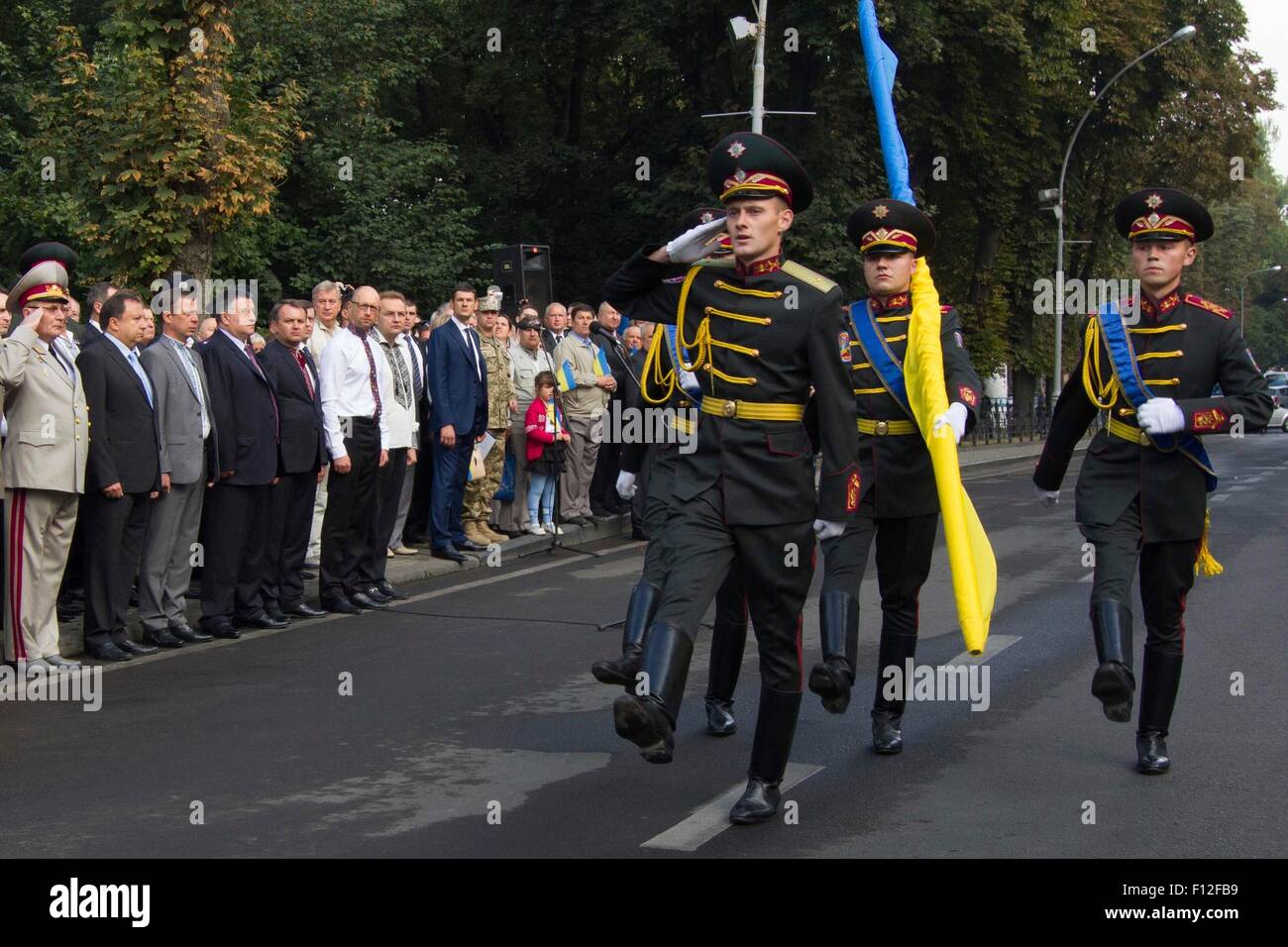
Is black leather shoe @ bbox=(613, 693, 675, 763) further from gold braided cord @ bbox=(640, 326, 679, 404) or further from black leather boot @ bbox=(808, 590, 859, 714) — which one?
gold braided cord @ bbox=(640, 326, 679, 404)

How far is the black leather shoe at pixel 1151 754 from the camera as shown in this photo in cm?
657

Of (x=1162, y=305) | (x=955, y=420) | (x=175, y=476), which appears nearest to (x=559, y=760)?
(x=955, y=420)

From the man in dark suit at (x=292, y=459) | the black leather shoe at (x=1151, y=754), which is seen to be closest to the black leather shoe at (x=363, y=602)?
the man in dark suit at (x=292, y=459)

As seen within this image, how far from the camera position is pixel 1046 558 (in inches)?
563

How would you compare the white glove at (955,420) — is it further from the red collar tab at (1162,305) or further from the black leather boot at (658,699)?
the black leather boot at (658,699)

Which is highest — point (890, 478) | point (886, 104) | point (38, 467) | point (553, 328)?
point (886, 104)

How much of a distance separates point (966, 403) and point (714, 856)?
2.48 meters

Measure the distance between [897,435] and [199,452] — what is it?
4.78 m

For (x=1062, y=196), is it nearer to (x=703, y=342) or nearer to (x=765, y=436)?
(x=703, y=342)

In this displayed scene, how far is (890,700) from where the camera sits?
699 cm

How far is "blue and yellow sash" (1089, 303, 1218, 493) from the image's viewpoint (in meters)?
6.56

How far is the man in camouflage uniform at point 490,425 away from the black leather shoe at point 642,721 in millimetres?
9138

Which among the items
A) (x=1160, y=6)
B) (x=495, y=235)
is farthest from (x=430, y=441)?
(x=1160, y=6)

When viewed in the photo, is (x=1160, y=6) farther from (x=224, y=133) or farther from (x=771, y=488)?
(x=771, y=488)
